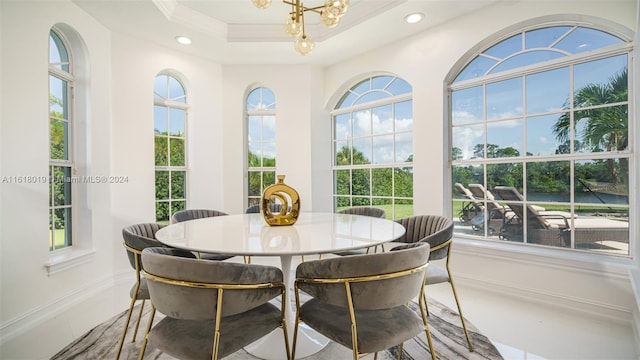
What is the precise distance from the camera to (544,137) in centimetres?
285

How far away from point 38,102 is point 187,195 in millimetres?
2036

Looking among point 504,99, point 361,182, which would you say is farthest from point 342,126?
point 504,99

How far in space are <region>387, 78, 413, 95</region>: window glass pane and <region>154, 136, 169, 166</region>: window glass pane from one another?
3.04 meters

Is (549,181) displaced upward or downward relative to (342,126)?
downward

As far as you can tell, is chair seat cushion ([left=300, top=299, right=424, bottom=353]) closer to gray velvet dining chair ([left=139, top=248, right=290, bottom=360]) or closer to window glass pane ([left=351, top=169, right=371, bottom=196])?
gray velvet dining chair ([left=139, top=248, right=290, bottom=360])

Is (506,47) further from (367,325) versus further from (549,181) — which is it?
(367,325)

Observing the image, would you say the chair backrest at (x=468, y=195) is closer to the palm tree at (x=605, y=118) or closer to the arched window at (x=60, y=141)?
the palm tree at (x=605, y=118)

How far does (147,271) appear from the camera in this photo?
128 centimetres

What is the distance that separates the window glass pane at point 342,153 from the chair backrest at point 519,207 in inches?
79.2

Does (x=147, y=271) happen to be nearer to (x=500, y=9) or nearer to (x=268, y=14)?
(x=268, y=14)

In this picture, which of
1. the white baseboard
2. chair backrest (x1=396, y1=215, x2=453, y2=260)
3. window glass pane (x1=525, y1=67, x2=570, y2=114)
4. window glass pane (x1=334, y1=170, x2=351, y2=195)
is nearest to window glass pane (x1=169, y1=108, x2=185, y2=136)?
the white baseboard

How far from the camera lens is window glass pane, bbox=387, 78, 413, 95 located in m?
3.86

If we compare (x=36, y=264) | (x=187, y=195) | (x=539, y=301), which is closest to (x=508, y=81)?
(x=539, y=301)

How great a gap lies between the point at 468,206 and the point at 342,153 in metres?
1.93
